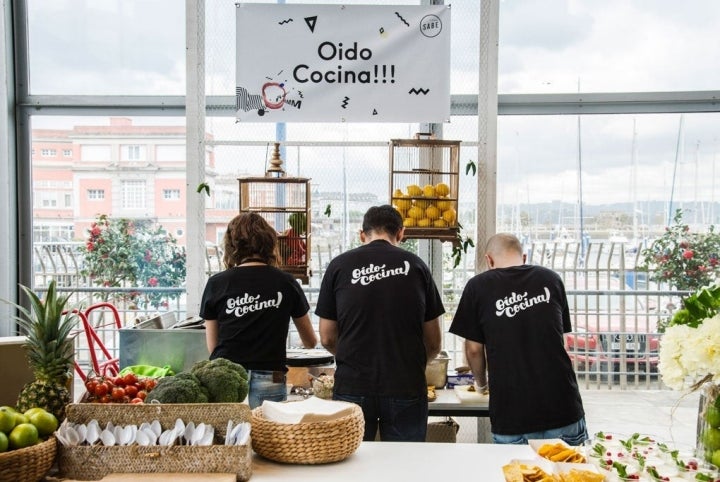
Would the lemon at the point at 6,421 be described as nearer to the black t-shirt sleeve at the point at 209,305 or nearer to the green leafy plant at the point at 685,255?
the black t-shirt sleeve at the point at 209,305

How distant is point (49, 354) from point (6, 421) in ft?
1.13

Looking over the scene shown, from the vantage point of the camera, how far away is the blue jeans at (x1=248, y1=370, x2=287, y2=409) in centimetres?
333

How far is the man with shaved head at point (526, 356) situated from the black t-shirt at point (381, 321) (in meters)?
0.28

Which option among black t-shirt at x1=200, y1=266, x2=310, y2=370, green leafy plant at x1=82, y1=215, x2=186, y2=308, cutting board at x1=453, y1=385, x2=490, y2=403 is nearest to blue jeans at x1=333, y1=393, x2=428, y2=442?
black t-shirt at x1=200, y1=266, x2=310, y2=370

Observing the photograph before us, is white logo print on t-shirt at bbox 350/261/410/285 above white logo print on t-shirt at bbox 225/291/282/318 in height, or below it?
above

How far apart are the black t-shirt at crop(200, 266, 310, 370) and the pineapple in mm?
1013

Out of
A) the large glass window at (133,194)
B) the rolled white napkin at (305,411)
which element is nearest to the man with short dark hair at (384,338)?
the rolled white napkin at (305,411)

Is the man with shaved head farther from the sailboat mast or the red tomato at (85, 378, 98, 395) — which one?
the sailboat mast

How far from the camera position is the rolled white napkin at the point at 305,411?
2.30m

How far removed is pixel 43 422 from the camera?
2.15 meters

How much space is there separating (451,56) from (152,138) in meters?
2.24

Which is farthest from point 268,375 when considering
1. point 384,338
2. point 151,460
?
point 151,460

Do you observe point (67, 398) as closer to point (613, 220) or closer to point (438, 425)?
point (438, 425)

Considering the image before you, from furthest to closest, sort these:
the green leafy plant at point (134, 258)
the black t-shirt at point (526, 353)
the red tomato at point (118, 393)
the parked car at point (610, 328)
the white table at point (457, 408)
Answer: the parked car at point (610, 328) < the green leafy plant at point (134, 258) < the white table at point (457, 408) < the black t-shirt at point (526, 353) < the red tomato at point (118, 393)
